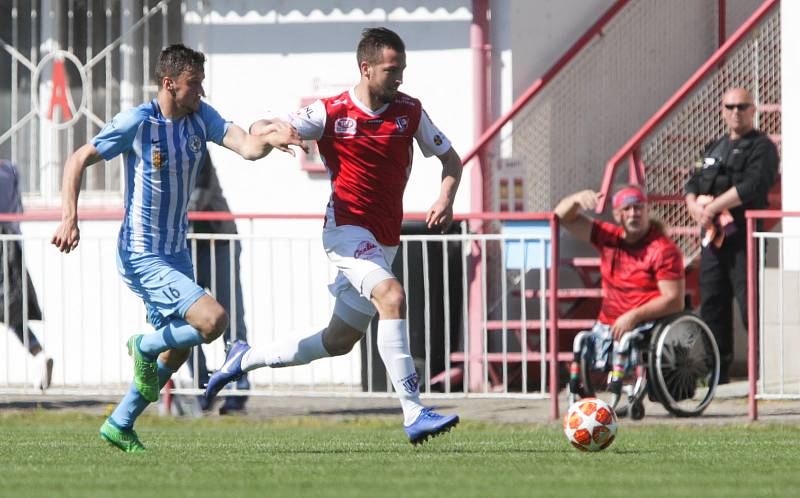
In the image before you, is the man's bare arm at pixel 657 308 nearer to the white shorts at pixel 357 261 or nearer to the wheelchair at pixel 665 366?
the wheelchair at pixel 665 366

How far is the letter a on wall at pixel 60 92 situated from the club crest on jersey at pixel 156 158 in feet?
18.8

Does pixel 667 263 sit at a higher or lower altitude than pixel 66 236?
lower

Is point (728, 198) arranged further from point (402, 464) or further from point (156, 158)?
point (402, 464)

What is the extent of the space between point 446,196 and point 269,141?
1080 millimetres

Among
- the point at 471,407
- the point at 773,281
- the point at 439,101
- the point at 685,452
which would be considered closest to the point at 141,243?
the point at 685,452

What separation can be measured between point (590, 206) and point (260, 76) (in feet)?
12.7

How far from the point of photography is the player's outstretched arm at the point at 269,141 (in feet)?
24.6

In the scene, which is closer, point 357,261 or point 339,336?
point 357,261

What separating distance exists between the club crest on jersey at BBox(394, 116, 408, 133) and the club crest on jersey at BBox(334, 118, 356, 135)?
0.74 ft

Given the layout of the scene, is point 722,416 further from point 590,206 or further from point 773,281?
point 590,206

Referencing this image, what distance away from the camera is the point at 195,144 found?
325 inches

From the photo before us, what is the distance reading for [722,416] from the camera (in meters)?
10.7

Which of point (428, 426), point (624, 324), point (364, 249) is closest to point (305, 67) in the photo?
point (624, 324)

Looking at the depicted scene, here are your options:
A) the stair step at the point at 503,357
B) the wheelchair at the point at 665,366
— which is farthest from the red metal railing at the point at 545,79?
the wheelchair at the point at 665,366
